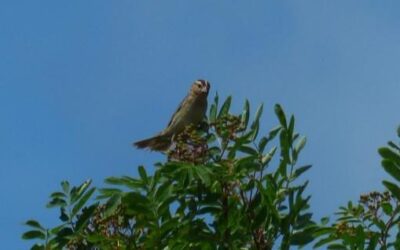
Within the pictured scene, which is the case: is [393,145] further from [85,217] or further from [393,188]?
[85,217]

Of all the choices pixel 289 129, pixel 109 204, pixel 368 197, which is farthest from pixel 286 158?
pixel 109 204

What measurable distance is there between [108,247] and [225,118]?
3.29ft

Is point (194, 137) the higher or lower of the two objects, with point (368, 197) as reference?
higher

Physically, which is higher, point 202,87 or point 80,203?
point 202,87

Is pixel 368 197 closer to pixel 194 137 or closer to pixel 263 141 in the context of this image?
pixel 263 141

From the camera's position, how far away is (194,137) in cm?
471

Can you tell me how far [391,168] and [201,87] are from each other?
5.08 meters

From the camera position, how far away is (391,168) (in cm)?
433

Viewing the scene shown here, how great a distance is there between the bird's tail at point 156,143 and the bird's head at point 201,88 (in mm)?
785

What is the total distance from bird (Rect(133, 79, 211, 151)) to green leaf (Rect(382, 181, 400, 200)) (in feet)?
11.5

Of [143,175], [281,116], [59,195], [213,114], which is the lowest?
[143,175]

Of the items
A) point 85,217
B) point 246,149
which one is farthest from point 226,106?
point 85,217

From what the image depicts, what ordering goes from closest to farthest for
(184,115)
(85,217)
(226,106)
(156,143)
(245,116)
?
1. (85,217)
2. (245,116)
3. (226,106)
4. (156,143)
5. (184,115)

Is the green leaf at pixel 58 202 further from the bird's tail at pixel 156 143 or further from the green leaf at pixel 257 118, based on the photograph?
the bird's tail at pixel 156 143
